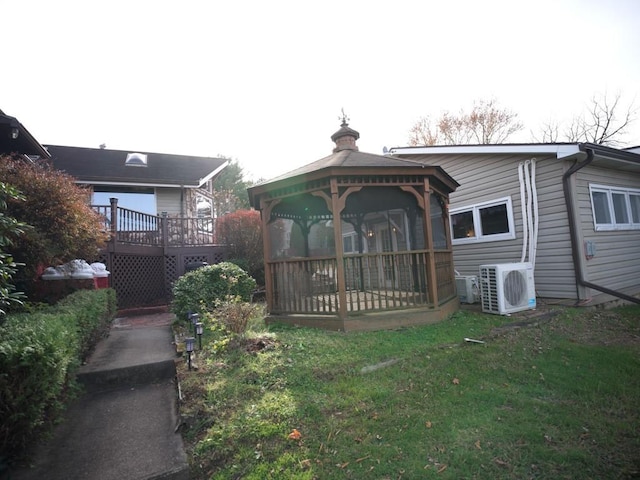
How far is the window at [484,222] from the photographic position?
821cm

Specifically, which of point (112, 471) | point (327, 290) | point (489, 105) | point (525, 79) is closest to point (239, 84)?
point (327, 290)

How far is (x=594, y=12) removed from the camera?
6547mm

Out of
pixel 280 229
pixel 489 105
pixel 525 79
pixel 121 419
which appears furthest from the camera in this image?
pixel 489 105

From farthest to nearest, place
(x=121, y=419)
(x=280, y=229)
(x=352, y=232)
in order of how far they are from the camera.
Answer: (x=280, y=229), (x=352, y=232), (x=121, y=419)

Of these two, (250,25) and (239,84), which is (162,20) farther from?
(239,84)

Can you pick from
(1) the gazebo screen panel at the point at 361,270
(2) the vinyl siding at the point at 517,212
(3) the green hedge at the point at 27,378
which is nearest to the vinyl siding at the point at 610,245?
(2) the vinyl siding at the point at 517,212

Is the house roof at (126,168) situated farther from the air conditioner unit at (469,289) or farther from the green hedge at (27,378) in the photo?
the green hedge at (27,378)

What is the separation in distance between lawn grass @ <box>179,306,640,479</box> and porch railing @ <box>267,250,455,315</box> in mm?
1205

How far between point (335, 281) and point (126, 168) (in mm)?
13222

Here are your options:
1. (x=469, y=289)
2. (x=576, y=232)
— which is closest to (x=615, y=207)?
(x=576, y=232)

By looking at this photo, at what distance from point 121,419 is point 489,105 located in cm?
2731

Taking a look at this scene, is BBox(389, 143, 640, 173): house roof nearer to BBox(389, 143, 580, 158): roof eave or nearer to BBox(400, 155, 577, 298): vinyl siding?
BBox(389, 143, 580, 158): roof eave

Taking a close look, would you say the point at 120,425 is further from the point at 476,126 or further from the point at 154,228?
the point at 476,126

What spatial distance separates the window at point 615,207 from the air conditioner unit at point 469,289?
291 cm
